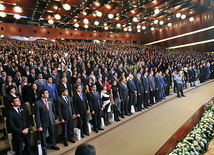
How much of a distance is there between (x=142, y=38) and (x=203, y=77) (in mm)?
17681

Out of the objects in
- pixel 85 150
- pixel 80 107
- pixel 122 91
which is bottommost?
pixel 80 107

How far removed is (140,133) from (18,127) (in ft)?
9.63

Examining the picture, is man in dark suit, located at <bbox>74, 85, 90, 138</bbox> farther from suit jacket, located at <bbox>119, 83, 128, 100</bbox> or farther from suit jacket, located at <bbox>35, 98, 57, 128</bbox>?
suit jacket, located at <bbox>119, 83, 128, 100</bbox>

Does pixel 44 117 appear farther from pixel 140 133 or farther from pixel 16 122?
pixel 140 133

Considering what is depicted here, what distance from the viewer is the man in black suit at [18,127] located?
2504 millimetres

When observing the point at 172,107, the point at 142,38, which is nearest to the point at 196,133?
the point at 172,107

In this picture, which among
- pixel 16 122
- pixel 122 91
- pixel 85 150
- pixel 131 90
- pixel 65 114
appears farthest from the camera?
pixel 131 90

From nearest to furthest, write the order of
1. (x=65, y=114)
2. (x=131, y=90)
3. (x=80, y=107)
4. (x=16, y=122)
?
1. (x=16, y=122)
2. (x=65, y=114)
3. (x=80, y=107)
4. (x=131, y=90)

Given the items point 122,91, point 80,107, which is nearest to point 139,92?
point 122,91

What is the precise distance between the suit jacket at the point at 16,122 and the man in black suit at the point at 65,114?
2.41 ft

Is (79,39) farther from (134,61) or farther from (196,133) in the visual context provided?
(196,133)

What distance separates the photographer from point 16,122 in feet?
8.47

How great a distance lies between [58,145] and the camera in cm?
333

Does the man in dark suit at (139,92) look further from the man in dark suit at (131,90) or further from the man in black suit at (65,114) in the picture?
the man in black suit at (65,114)
